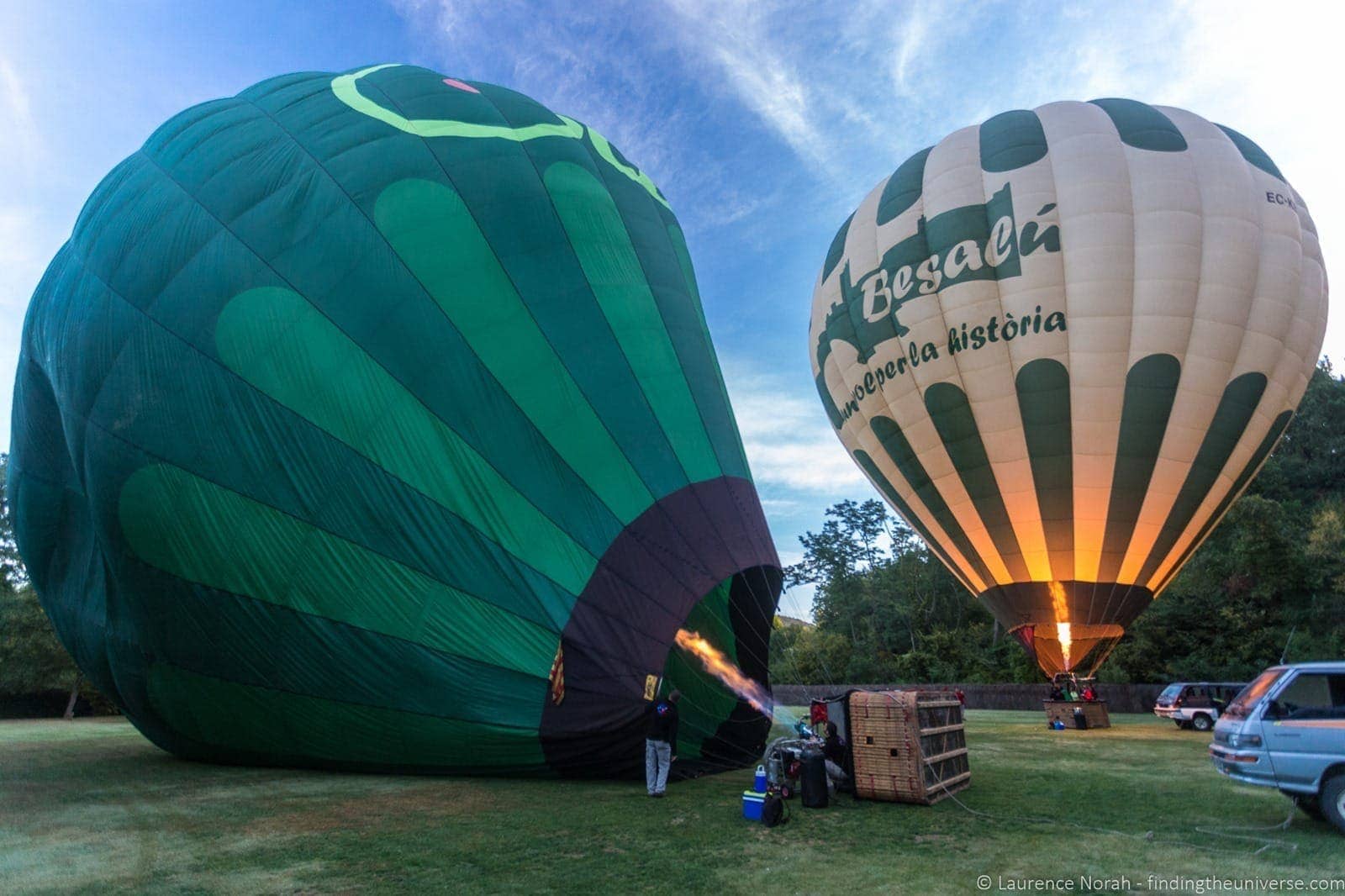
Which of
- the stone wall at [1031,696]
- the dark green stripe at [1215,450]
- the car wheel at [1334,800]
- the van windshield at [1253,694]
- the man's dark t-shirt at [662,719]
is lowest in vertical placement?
the stone wall at [1031,696]

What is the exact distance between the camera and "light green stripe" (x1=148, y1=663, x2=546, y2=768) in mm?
6758

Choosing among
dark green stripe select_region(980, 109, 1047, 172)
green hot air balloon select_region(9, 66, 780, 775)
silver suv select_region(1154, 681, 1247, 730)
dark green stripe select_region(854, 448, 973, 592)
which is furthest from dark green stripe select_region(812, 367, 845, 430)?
green hot air balloon select_region(9, 66, 780, 775)

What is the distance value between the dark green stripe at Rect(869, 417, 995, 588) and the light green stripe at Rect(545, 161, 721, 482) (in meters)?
8.75

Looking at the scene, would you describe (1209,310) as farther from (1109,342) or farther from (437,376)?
(437,376)

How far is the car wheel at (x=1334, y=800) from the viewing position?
527 cm

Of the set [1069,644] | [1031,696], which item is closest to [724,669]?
[1069,644]

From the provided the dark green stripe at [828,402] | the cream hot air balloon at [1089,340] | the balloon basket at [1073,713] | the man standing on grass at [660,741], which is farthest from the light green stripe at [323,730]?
the dark green stripe at [828,402]

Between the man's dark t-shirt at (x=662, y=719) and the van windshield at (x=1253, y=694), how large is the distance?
4425mm

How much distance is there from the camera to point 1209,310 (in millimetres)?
13266

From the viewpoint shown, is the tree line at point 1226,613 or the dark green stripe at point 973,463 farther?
the tree line at point 1226,613

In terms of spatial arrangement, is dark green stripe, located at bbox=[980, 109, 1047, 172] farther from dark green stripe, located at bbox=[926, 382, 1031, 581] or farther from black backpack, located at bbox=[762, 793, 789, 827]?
black backpack, located at bbox=[762, 793, 789, 827]

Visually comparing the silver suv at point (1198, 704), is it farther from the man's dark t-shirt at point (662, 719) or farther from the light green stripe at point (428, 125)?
the light green stripe at point (428, 125)

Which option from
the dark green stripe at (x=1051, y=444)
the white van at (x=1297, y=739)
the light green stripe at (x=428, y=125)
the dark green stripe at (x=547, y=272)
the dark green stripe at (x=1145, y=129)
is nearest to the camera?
the white van at (x=1297, y=739)

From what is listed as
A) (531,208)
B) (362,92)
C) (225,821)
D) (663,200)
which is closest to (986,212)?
(663,200)
